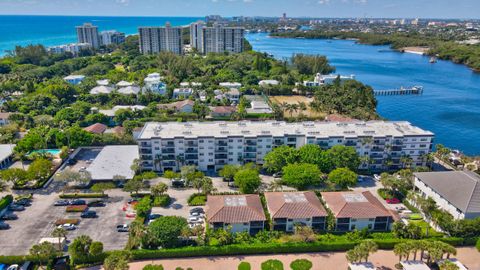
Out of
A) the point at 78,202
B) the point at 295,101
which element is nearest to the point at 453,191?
the point at 78,202

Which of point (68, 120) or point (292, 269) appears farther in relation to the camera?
point (68, 120)

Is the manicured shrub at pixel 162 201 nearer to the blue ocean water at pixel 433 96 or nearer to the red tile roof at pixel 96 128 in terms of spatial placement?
the red tile roof at pixel 96 128

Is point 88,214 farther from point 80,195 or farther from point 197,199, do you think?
point 197,199

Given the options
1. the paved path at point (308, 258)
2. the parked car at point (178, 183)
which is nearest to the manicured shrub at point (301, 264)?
the paved path at point (308, 258)

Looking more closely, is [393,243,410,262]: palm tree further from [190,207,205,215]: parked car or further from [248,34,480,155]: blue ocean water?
[248,34,480,155]: blue ocean water

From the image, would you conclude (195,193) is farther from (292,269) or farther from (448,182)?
(448,182)

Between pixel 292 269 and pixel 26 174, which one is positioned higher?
pixel 26 174

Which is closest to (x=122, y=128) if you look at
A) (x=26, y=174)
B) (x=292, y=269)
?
(x=26, y=174)

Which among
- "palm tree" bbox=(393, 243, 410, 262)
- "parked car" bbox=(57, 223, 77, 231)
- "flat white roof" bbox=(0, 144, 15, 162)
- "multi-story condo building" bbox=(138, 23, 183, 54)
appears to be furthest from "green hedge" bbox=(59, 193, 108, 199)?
"multi-story condo building" bbox=(138, 23, 183, 54)

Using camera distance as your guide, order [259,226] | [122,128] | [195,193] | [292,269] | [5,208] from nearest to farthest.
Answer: [292,269], [259,226], [5,208], [195,193], [122,128]
